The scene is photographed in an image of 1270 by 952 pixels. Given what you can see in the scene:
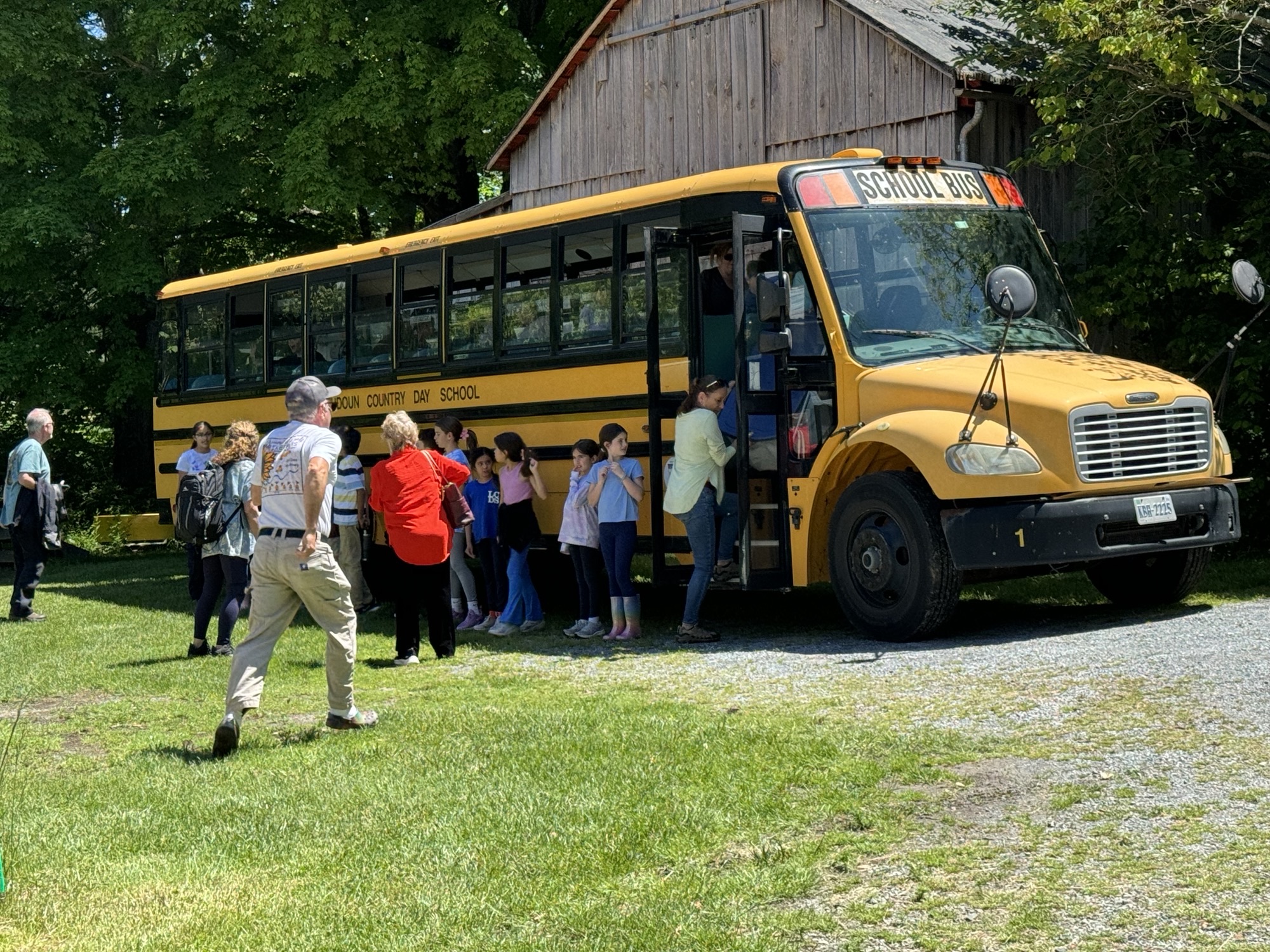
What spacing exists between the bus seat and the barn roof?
19.5 feet

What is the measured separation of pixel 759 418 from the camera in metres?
11.4

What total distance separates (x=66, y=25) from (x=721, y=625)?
17.3 metres

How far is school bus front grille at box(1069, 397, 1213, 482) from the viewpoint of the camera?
1010 centimetres

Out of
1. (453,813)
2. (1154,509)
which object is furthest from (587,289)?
(453,813)

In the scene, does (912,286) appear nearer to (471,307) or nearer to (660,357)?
(660,357)

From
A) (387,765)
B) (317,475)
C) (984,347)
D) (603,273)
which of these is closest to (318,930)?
(387,765)

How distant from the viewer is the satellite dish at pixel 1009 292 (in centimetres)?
Result: 991

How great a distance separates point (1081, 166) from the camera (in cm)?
1521

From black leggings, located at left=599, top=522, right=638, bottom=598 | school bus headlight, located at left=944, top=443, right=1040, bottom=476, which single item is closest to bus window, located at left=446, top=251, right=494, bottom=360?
black leggings, located at left=599, top=522, right=638, bottom=598

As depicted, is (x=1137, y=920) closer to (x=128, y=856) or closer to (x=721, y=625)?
(x=128, y=856)

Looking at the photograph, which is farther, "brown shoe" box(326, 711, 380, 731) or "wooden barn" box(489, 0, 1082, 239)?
"wooden barn" box(489, 0, 1082, 239)

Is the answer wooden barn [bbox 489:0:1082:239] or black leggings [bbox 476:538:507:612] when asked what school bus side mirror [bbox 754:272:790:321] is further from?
wooden barn [bbox 489:0:1082:239]

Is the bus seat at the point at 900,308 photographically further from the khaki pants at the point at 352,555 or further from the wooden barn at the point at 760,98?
the wooden barn at the point at 760,98

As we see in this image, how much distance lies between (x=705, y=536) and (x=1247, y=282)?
3.71 metres
